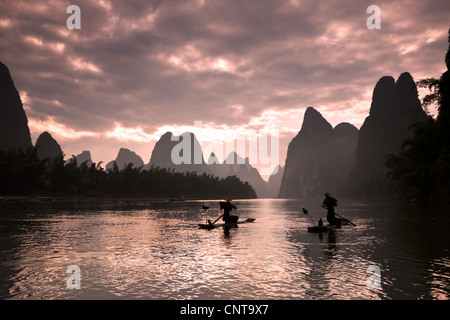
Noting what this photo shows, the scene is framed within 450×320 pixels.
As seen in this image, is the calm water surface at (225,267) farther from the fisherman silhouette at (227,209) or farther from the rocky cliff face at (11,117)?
the rocky cliff face at (11,117)

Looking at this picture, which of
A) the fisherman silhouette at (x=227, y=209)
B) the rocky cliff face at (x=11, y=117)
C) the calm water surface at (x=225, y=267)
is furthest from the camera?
the rocky cliff face at (x=11, y=117)

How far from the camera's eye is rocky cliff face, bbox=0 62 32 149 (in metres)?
160

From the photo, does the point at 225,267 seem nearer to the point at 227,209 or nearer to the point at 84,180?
the point at 227,209

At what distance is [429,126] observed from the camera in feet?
153

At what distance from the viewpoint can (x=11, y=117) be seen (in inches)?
6663

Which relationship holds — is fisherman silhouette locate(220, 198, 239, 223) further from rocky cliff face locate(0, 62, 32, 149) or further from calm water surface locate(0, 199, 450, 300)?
rocky cliff face locate(0, 62, 32, 149)

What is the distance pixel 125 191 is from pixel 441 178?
3560 inches

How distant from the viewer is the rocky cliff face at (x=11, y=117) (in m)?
160

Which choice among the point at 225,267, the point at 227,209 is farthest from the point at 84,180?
the point at 225,267

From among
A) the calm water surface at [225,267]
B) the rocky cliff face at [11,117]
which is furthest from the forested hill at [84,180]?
the rocky cliff face at [11,117]

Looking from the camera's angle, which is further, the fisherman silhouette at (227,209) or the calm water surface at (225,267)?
the fisherman silhouette at (227,209)

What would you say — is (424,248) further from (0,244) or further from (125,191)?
(125,191)

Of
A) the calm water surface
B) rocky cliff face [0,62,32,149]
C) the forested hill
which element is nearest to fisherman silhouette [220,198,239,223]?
the calm water surface
